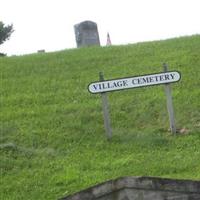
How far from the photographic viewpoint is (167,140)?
36.0ft

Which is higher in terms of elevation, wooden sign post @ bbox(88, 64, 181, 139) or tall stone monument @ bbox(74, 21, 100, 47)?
tall stone monument @ bbox(74, 21, 100, 47)

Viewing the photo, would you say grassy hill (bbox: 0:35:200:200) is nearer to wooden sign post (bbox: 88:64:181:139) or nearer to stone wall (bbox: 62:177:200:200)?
wooden sign post (bbox: 88:64:181:139)

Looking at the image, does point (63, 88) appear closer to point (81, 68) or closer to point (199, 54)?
point (81, 68)

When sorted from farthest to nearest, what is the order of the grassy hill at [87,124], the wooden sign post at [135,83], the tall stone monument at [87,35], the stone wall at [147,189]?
the tall stone monument at [87,35], the wooden sign post at [135,83], the grassy hill at [87,124], the stone wall at [147,189]

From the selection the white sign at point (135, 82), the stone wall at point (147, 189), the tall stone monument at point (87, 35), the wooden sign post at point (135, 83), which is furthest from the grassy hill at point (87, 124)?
the stone wall at point (147, 189)

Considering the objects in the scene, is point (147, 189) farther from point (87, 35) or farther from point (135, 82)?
point (87, 35)

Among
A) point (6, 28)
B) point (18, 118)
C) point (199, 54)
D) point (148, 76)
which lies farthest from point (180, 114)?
point (6, 28)

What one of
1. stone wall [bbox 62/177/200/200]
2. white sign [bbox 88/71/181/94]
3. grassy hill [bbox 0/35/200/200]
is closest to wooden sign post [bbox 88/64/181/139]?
white sign [bbox 88/71/181/94]

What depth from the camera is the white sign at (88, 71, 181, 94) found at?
11.6 m

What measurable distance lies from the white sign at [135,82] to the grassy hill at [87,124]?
74cm

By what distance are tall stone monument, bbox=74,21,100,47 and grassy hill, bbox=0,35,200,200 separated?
264 cm

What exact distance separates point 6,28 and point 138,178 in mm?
26408

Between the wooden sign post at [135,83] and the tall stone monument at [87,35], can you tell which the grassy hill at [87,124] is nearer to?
the wooden sign post at [135,83]

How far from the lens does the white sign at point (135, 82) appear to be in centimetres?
1160
